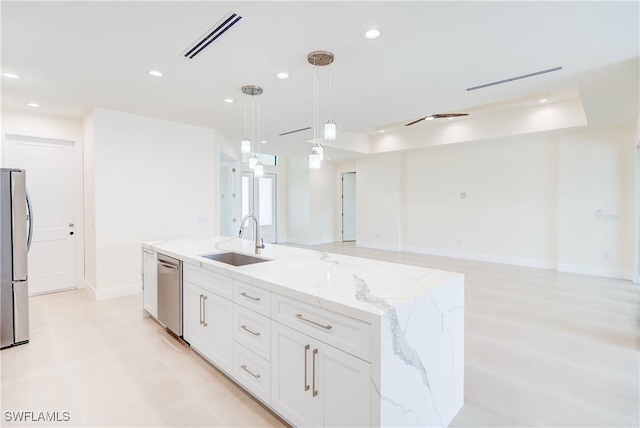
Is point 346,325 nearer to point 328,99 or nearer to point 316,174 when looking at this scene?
point 328,99

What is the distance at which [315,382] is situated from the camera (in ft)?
5.28

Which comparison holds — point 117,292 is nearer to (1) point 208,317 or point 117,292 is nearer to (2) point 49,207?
(2) point 49,207

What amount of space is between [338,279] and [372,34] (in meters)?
1.87

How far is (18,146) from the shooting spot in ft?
14.1

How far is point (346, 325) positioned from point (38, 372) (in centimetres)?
266

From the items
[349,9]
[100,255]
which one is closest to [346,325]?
[349,9]

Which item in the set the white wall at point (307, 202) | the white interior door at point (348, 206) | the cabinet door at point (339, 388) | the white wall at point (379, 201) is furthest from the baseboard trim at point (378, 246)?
the cabinet door at point (339, 388)

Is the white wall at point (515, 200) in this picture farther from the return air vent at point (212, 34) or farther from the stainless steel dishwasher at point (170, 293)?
the stainless steel dishwasher at point (170, 293)

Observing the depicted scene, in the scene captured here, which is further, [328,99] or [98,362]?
[328,99]

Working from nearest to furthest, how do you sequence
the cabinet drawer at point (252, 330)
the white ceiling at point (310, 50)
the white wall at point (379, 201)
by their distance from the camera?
the cabinet drawer at point (252, 330)
the white ceiling at point (310, 50)
the white wall at point (379, 201)

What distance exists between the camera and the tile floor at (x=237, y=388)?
199cm

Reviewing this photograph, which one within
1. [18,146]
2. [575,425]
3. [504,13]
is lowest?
[575,425]

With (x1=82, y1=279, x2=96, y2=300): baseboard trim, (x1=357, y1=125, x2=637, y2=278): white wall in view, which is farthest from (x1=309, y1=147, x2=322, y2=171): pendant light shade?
(x1=357, y1=125, x2=637, y2=278): white wall

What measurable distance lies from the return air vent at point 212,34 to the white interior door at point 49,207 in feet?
10.9
